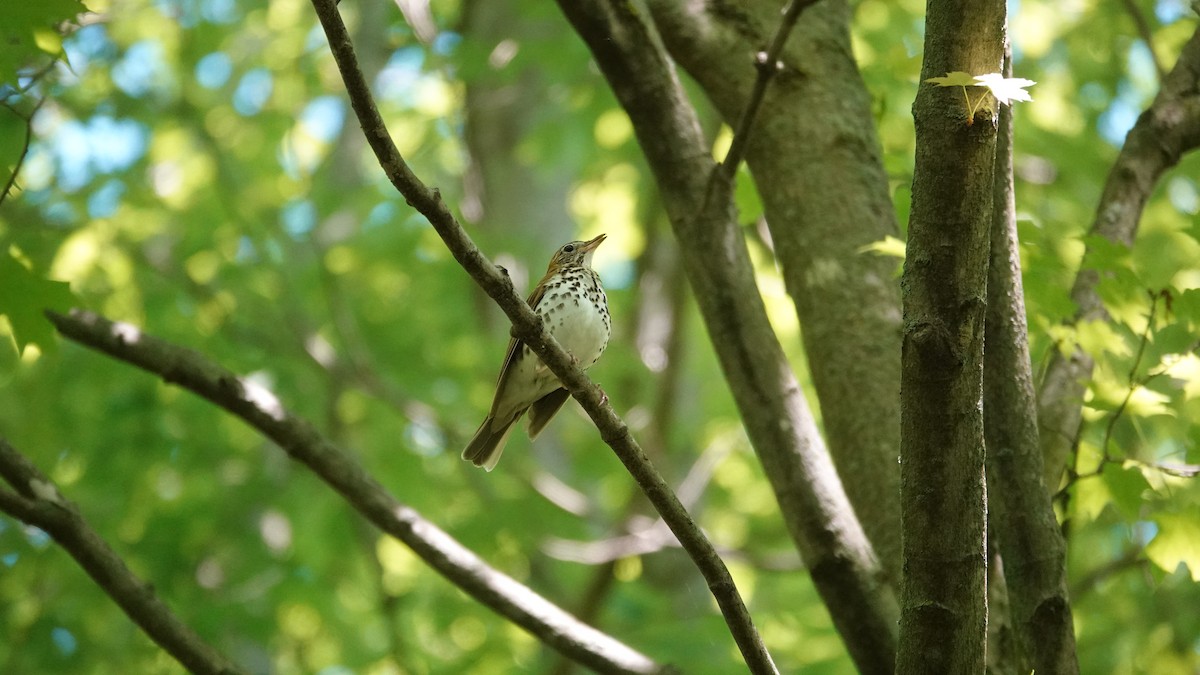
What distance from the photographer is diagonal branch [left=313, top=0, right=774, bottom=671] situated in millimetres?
2227

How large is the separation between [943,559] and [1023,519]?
1.98 feet

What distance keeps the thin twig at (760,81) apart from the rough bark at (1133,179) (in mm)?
1113

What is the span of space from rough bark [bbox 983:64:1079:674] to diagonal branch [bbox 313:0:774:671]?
27.4 inches

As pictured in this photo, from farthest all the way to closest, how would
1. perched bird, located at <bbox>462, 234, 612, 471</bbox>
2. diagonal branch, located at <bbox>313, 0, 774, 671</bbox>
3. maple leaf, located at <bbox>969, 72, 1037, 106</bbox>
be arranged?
perched bird, located at <bbox>462, 234, 612, 471</bbox>, diagonal branch, located at <bbox>313, 0, 774, 671</bbox>, maple leaf, located at <bbox>969, 72, 1037, 106</bbox>

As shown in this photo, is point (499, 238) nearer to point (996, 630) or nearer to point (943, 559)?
point (996, 630)

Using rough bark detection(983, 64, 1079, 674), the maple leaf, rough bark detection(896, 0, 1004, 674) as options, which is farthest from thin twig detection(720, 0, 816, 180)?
the maple leaf

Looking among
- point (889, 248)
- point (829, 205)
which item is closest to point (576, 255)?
point (829, 205)

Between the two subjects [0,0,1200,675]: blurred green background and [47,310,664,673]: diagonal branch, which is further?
[0,0,1200,675]: blurred green background

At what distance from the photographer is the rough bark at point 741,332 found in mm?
3072

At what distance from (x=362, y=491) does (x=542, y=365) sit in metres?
1.21

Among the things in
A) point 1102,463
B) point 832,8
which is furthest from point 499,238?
point 1102,463

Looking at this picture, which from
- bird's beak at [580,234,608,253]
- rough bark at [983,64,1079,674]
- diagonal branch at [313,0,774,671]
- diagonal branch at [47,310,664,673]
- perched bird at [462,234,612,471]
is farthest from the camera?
bird's beak at [580,234,608,253]

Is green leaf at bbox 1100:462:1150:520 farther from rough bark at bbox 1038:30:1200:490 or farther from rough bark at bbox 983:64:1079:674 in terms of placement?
rough bark at bbox 983:64:1079:674

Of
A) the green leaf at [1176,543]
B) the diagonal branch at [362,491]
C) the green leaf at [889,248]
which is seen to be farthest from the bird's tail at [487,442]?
the green leaf at [1176,543]
